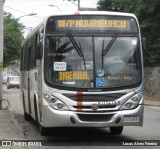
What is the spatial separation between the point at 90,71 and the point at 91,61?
25cm

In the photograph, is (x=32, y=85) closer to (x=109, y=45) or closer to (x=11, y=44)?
(x=109, y=45)

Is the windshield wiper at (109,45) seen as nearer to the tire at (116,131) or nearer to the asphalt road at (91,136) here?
the asphalt road at (91,136)

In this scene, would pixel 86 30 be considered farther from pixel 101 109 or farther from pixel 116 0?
pixel 116 0

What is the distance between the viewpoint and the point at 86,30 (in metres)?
12.4

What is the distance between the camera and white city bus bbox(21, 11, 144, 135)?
464 inches

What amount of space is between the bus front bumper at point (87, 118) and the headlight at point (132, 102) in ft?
0.31

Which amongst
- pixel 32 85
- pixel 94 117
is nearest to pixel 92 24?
pixel 94 117

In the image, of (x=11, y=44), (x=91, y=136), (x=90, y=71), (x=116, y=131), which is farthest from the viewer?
Answer: (x=11, y=44)

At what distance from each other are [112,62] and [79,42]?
0.91m

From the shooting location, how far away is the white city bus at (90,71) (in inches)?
464

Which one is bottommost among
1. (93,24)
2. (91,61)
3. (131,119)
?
(131,119)

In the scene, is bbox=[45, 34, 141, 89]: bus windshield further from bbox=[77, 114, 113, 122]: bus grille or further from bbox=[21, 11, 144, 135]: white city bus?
bbox=[77, 114, 113, 122]: bus grille

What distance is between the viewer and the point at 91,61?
477 inches

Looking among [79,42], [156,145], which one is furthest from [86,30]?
[156,145]
